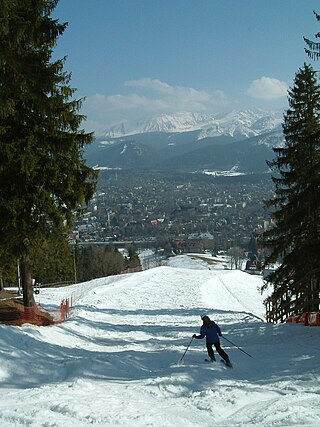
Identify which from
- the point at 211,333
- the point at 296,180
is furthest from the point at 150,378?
the point at 296,180

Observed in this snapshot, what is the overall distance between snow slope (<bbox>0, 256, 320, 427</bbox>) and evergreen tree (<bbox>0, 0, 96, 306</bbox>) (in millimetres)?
3651

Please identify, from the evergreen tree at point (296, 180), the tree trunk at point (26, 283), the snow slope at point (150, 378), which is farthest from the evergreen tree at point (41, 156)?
the evergreen tree at point (296, 180)

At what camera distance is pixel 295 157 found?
2128 centimetres

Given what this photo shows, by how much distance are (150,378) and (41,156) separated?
29.1 feet

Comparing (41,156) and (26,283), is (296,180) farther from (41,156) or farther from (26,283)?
(26,283)

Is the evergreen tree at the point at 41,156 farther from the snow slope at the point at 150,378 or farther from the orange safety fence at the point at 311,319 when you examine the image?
the orange safety fence at the point at 311,319

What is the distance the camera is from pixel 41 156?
16.3 meters

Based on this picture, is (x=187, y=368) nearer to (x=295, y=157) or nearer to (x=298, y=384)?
(x=298, y=384)

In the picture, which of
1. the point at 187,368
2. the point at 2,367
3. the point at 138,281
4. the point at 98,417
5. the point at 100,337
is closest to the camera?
the point at 98,417

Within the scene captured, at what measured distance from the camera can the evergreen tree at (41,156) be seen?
46.4 ft

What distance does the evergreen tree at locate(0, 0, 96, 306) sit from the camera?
14.1 meters

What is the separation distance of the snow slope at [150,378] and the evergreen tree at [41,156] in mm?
3651

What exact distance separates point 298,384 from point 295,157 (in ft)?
44.3

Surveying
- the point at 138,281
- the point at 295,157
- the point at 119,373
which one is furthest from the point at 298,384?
the point at 138,281
